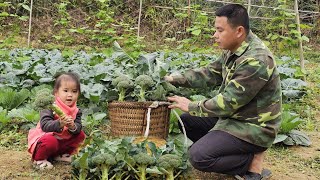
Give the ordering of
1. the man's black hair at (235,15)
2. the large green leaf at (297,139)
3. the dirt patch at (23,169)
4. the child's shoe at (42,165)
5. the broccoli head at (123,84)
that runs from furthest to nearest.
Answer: the large green leaf at (297,139) < the broccoli head at (123,84) < the child's shoe at (42,165) < the dirt patch at (23,169) < the man's black hair at (235,15)

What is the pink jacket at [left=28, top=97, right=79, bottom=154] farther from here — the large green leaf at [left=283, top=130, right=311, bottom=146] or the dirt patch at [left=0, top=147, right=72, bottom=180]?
the large green leaf at [left=283, top=130, right=311, bottom=146]

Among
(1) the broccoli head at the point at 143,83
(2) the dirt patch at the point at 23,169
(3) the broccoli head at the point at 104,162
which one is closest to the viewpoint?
(3) the broccoli head at the point at 104,162

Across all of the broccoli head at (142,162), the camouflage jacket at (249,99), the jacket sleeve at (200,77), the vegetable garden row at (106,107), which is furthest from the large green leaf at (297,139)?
the broccoli head at (142,162)

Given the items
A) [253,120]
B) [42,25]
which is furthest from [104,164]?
[42,25]

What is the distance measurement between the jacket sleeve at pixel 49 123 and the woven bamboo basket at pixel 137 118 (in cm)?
63

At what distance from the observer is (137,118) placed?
12.9 ft

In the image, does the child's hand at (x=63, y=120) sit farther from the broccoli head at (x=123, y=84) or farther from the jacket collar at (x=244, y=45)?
the jacket collar at (x=244, y=45)

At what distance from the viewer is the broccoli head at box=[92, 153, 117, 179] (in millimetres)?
3081

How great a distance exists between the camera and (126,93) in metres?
4.25

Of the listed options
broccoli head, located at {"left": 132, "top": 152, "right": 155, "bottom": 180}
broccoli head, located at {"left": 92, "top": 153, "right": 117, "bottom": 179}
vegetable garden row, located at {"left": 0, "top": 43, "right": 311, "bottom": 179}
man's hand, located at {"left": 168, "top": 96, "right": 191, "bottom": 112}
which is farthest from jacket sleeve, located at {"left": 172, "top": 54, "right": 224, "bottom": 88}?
broccoli head, located at {"left": 92, "top": 153, "right": 117, "bottom": 179}

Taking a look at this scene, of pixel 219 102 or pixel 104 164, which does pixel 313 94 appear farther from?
pixel 104 164

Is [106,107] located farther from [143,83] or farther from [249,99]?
[249,99]

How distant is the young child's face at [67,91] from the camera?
364 centimetres

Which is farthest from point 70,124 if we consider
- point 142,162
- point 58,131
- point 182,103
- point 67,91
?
point 182,103
